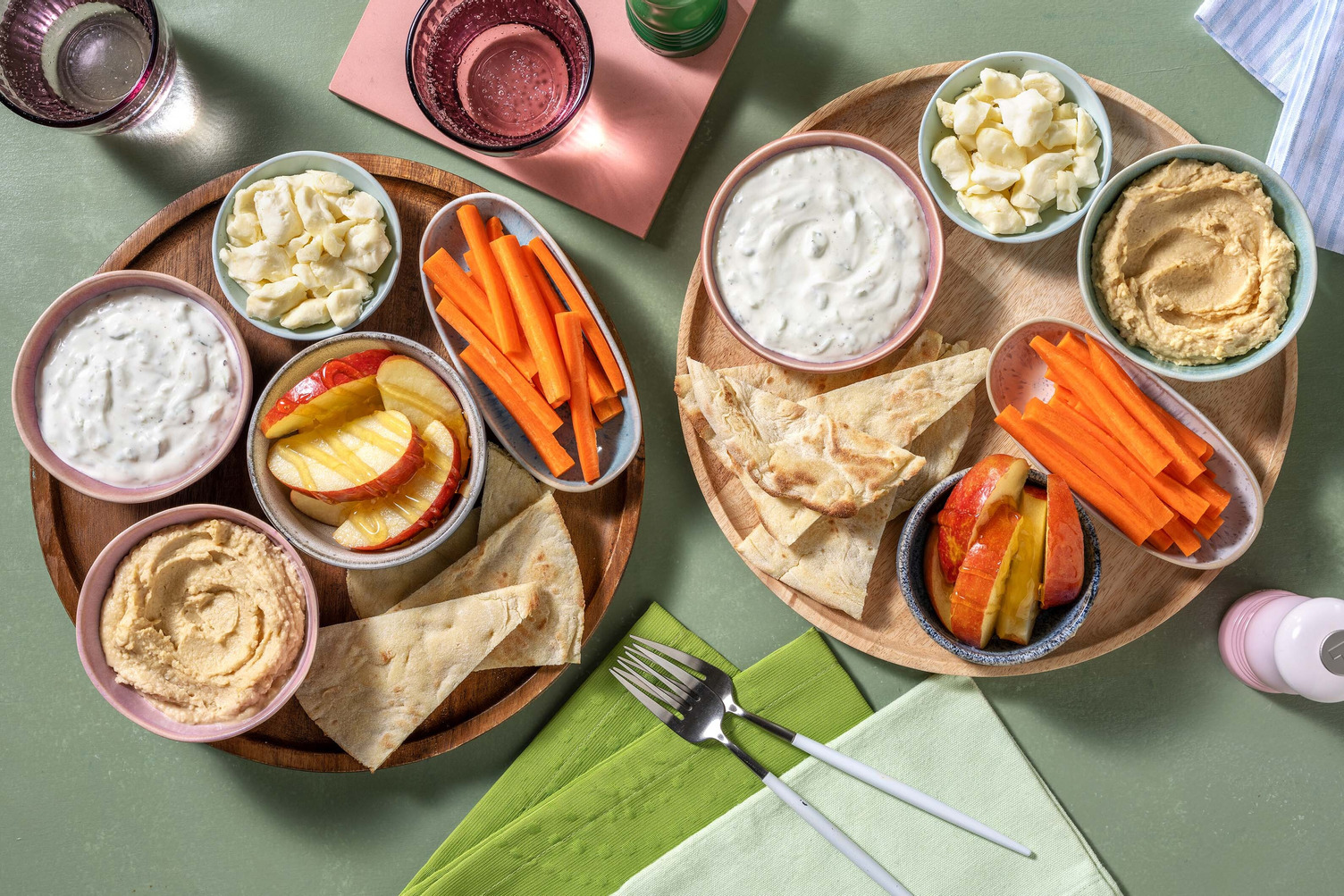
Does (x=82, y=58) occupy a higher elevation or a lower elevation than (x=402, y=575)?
higher

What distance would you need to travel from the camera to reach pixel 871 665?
2.66 meters

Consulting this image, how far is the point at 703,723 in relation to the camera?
8.40 feet

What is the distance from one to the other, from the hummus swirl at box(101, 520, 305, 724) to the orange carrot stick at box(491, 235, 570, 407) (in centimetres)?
84

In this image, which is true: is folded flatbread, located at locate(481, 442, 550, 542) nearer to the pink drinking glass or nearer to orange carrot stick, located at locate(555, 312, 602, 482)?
orange carrot stick, located at locate(555, 312, 602, 482)

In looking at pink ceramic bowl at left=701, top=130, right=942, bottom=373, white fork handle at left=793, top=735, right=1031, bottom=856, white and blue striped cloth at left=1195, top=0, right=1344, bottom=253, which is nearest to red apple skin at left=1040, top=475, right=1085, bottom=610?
pink ceramic bowl at left=701, top=130, right=942, bottom=373

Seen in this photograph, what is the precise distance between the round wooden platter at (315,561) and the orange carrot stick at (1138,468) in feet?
3.77

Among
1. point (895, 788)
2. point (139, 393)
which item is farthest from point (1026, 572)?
point (139, 393)

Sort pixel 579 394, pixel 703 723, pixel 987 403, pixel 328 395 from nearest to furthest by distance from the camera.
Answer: pixel 328 395 → pixel 579 394 → pixel 987 403 → pixel 703 723

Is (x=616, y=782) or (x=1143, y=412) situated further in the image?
(x=616, y=782)

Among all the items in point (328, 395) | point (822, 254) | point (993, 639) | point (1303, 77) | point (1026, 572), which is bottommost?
point (328, 395)

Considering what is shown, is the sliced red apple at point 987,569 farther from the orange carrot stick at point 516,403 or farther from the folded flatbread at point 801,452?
the orange carrot stick at point 516,403

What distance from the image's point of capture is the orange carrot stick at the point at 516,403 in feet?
7.71

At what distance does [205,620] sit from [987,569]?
2.00m

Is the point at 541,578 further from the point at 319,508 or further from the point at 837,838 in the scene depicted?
the point at 837,838
